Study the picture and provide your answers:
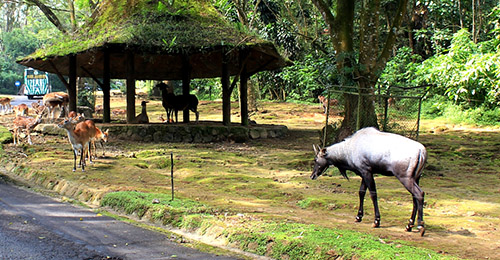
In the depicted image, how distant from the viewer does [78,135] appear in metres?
12.4

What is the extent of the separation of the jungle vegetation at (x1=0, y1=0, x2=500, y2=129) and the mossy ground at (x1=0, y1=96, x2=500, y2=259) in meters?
2.59

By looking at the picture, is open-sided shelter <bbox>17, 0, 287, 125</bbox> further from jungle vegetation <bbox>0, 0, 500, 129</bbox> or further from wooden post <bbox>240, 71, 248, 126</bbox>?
jungle vegetation <bbox>0, 0, 500, 129</bbox>

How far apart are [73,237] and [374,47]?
10.8 metres

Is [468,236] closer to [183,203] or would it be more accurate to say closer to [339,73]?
[183,203]

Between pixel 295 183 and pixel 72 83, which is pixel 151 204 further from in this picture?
pixel 72 83

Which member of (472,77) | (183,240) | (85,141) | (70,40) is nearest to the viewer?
(183,240)

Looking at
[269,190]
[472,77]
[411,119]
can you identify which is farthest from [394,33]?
[472,77]

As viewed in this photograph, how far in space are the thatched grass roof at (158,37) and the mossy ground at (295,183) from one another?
126 inches

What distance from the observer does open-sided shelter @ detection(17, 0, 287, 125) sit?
59.1 ft

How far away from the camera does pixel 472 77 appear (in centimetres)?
2231

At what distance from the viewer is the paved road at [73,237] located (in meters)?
6.34

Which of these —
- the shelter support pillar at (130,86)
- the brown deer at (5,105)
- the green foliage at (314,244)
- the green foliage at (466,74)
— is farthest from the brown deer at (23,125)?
the green foliage at (466,74)

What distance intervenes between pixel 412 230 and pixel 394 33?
908cm

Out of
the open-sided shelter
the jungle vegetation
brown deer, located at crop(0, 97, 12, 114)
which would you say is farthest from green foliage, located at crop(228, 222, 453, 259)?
brown deer, located at crop(0, 97, 12, 114)
